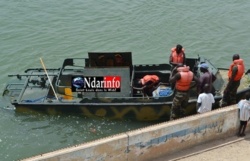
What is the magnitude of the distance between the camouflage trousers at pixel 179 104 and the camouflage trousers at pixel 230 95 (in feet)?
3.44

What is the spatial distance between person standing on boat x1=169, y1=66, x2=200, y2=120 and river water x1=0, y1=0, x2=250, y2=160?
68.3 inches

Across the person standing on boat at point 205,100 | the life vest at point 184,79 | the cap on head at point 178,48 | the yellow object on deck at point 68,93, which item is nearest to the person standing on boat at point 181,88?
the life vest at point 184,79

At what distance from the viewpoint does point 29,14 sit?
2033 cm

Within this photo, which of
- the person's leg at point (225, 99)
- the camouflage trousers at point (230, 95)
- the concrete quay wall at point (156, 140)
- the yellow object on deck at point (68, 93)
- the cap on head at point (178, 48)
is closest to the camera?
the concrete quay wall at point (156, 140)

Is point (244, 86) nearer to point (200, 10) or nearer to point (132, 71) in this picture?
point (132, 71)

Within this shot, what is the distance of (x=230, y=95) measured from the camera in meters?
10.9

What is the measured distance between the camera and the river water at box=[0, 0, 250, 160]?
15.7 m

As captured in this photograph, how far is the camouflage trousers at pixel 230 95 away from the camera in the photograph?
10.7 m

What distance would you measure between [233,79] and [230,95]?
53 centimetres

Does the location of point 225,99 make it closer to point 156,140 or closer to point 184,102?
point 184,102

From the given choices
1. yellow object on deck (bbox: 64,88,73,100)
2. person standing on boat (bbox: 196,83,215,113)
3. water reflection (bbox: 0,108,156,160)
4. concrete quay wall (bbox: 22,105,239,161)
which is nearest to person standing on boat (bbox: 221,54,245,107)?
person standing on boat (bbox: 196,83,215,113)

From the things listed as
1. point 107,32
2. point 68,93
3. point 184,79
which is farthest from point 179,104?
point 107,32

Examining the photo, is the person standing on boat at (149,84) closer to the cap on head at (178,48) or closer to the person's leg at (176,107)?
the cap on head at (178,48)

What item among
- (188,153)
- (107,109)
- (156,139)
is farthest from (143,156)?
(107,109)
